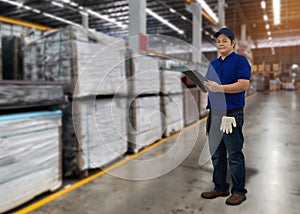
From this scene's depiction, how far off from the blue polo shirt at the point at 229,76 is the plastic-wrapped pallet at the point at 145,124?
74.1 inches

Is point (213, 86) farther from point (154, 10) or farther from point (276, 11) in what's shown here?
point (276, 11)

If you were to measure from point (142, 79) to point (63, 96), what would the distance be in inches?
66.5

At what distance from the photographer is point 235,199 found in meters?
2.32

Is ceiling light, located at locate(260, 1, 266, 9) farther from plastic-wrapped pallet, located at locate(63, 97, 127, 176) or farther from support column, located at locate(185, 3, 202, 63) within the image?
plastic-wrapped pallet, located at locate(63, 97, 127, 176)

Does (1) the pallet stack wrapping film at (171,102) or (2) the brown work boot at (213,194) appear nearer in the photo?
(2) the brown work boot at (213,194)

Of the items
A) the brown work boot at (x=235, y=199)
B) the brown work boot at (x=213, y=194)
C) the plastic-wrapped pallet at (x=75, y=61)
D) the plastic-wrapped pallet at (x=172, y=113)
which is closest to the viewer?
the brown work boot at (x=235, y=199)

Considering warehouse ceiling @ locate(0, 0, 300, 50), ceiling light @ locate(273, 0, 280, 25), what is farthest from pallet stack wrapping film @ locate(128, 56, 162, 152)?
ceiling light @ locate(273, 0, 280, 25)

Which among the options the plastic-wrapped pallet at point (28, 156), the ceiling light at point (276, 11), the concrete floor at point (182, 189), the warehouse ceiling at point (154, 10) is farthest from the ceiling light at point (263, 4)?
the plastic-wrapped pallet at point (28, 156)

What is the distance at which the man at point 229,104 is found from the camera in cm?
210

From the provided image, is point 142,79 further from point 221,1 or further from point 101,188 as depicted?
point 221,1

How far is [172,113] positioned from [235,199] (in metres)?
3.17

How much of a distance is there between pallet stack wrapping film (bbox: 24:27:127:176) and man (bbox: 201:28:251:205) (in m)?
1.39

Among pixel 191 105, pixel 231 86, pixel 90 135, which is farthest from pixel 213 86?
pixel 191 105

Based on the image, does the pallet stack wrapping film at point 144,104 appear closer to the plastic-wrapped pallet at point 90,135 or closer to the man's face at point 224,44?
the plastic-wrapped pallet at point 90,135
